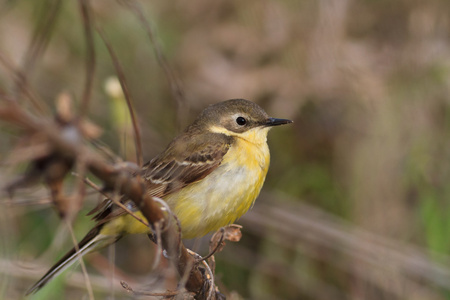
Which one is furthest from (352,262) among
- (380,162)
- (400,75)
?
(400,75)

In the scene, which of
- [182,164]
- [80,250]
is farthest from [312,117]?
[80,250]

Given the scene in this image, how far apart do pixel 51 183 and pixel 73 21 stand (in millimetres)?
6243

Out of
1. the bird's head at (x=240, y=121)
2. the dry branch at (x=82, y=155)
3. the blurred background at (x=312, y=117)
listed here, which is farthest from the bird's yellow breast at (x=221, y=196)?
the blurred background at (x=312, y=117)

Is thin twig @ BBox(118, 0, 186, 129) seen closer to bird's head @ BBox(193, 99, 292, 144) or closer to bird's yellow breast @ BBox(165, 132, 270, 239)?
bird's yellow breast @ BBox(165, 132, 270, 239)

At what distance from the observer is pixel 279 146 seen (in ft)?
24.0

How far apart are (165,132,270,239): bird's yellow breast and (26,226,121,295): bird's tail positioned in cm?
47

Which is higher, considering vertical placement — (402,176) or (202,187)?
(202,187)

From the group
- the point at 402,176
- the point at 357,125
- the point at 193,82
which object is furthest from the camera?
the point at 193,82

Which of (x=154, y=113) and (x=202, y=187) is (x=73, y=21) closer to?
(x=154, y=113)

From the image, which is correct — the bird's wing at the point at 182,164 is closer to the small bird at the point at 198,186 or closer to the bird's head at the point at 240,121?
the small bird at the point at 198,186

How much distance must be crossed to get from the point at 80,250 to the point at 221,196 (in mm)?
913

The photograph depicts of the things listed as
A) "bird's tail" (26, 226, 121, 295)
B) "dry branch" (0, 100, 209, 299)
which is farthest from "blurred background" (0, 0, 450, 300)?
"dry branch" (0, 100, 209, 299)

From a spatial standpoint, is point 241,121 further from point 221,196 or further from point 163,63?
point 163,63

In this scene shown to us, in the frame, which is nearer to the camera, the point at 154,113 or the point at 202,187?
the point at 202,187
